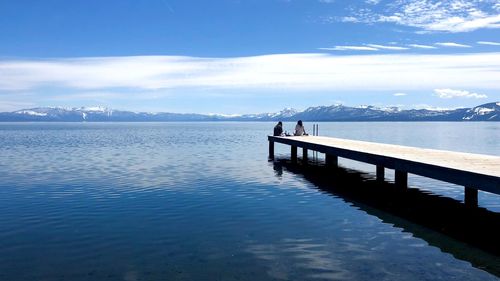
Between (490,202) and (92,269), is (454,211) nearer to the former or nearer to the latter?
(490,202)

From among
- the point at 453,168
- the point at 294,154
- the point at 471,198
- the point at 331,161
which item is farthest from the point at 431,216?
the point at 294,154

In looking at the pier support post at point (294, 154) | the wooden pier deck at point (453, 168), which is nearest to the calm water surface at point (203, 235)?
the wooden pier deck at point (453, 168)

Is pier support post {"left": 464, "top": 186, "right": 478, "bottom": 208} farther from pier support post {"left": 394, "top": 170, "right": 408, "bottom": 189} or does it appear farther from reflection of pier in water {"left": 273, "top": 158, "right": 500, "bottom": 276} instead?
pier support post {"left": 394, "top": 170, "right": 408, "bottom": 189}

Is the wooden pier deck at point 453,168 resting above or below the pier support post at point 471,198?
above

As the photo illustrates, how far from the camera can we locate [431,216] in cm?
1775

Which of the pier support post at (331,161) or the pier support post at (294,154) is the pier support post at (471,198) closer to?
the pier support post at (331,161)

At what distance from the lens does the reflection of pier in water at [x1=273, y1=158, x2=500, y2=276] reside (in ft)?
43.1

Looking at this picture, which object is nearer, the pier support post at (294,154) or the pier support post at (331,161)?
the pier support post at (331,161)

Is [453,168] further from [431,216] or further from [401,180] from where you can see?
[401,180]

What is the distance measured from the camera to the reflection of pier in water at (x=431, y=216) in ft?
43.1

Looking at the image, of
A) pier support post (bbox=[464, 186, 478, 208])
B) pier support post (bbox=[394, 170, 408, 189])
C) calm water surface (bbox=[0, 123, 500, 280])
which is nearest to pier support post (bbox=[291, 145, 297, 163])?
calm water surface (bbox=[0, 123, 500, 280])

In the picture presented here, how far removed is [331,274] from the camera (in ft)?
36.1

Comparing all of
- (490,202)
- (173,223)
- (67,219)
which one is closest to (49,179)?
(67,219)

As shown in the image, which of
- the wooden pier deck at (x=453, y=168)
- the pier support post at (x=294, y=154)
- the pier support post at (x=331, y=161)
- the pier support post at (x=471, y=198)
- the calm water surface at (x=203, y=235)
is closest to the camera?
the calm water surface at (x=203, y=235)
